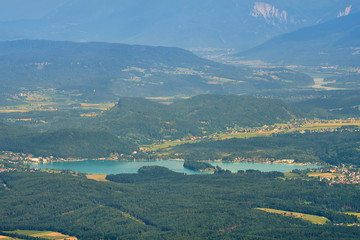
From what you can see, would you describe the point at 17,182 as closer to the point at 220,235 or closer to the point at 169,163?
the point at 169,163

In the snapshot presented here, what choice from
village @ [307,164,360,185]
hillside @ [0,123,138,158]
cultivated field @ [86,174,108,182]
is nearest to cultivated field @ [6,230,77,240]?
cultivated field @ [86,174,108,182]

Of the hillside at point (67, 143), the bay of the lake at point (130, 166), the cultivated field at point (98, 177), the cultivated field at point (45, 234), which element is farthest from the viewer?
the hillside at point (67, 143)

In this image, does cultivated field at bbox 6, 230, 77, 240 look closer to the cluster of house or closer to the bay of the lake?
the bay of the lake

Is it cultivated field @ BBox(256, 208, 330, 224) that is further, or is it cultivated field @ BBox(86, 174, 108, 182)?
cultivated field @ BBox(86, 174, 108, 182)

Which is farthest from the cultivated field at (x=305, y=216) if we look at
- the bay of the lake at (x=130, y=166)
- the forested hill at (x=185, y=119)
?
the forested hill at (x=185, y=119)

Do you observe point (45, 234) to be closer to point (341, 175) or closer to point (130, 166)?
point (130, 166)

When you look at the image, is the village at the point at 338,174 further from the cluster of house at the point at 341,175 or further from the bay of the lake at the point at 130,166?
the bay of the lake at the point at 130,166

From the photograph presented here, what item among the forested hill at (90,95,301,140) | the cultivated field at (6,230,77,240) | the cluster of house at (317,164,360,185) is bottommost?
the cultivated field at (6,230,77,240)

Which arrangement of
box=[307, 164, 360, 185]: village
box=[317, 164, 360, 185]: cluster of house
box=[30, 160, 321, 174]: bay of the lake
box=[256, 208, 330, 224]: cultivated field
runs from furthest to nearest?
box=[30, 160, 321, 174]: bay of the lake < box=[307, 164, 360, 185]: village < box=[317, 164, 360, 185]: cluster of house < box=[256, 208, 330, 224]: cultivated field

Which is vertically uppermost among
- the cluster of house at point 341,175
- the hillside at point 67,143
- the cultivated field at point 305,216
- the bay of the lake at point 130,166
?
the hillside at point 67,143
